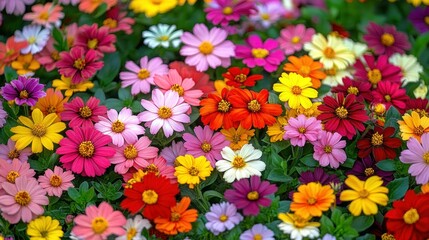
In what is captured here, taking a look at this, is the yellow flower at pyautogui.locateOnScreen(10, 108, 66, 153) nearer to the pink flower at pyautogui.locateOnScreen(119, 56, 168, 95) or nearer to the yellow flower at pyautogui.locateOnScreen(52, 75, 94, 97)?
the yellow flower at pyautogui.locateOnScreen(52, 75, 94, 97)

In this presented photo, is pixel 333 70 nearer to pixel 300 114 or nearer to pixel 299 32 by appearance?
pixel 299 32

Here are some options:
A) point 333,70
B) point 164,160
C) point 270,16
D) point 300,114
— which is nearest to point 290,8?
point 270,16

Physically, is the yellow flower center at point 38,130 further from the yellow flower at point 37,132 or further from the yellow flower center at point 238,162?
the yellow flower center at point 238,162

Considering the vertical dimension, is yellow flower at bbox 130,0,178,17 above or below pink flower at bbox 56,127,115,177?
above

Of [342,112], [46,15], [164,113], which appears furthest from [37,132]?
[342,112]

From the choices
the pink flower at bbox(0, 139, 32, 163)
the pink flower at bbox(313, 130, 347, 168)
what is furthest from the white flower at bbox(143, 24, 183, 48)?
the pink flower at bbox(313, 130, 347, 168)

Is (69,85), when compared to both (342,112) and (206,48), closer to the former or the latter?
(206,48)

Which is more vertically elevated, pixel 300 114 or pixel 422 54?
pixel 300 114

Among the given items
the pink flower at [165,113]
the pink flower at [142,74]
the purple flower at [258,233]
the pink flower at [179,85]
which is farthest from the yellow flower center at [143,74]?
the purple flower at [258,233]
